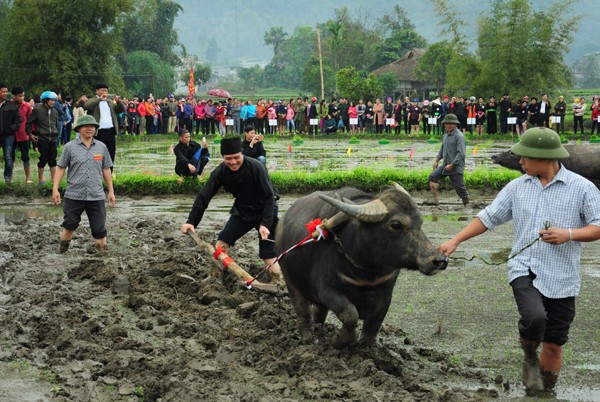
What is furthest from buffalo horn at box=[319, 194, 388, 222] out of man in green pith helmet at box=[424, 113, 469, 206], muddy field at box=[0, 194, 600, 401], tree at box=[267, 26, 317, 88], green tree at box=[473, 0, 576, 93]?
tree at box=[267, 26, 317, 88]

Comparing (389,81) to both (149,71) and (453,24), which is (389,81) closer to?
(149,71)

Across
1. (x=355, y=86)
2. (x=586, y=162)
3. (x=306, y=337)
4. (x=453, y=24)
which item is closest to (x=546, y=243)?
(x=306, y=337)

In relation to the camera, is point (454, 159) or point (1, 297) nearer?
point (1, 297)

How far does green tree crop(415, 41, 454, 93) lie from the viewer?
64.5 meters

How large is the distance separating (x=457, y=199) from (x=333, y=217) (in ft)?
34.4

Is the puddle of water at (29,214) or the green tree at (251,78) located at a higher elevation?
the green tree at (251,78)

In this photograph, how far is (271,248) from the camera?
9508 mm

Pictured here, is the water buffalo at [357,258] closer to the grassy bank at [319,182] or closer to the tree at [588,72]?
the grassy bank at [319,182]

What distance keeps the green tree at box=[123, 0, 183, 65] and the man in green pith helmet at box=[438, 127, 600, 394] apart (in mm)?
73704

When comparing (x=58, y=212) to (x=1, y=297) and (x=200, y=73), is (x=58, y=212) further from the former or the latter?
(x=200, y=73)

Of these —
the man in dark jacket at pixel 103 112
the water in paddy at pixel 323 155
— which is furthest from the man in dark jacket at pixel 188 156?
the water in paddy at pixel 323 155

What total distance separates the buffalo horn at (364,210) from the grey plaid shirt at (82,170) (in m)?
5.40

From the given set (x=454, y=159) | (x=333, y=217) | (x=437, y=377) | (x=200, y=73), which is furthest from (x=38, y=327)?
(x=200, y=73)

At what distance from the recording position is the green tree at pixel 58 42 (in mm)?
38750
